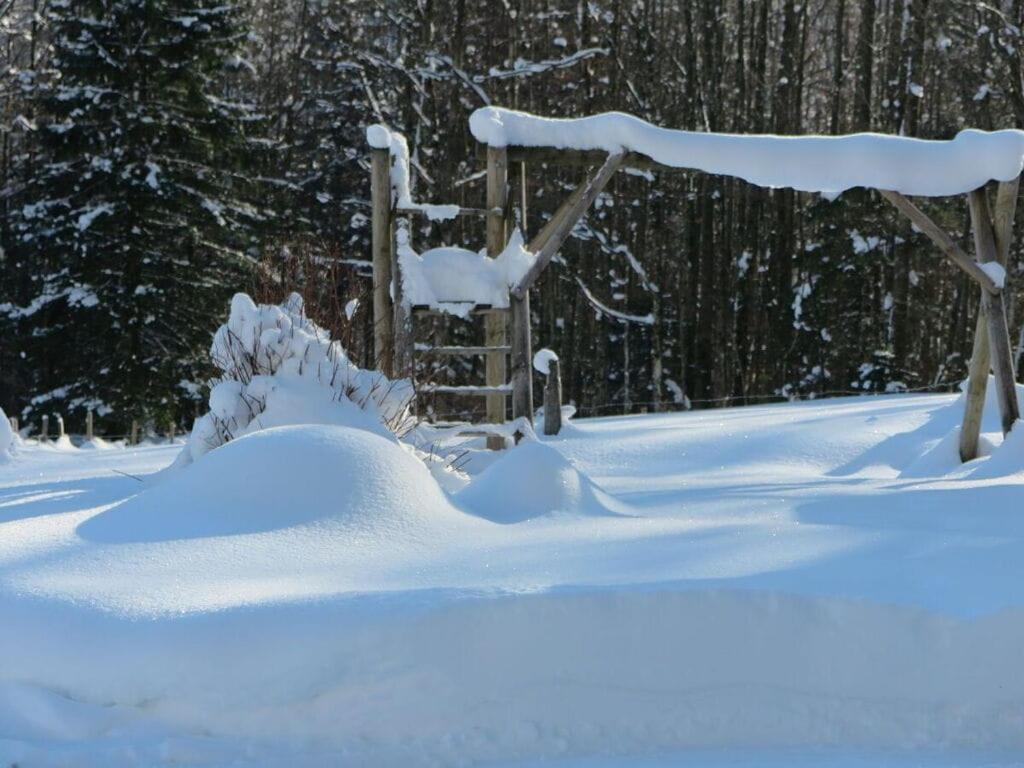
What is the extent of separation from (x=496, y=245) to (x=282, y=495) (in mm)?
5091

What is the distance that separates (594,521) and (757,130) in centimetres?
1945

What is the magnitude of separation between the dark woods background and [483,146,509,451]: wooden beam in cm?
818

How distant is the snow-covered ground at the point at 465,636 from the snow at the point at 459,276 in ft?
13.4

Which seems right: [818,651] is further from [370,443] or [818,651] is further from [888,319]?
[888,319]

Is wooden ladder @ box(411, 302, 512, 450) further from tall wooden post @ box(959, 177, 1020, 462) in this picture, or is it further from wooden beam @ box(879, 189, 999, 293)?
tall wooden post @ box(959, 177, 1020, 462)

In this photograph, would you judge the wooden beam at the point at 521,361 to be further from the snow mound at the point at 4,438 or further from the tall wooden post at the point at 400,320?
the snow mound at the point at 4,438

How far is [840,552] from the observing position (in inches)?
195

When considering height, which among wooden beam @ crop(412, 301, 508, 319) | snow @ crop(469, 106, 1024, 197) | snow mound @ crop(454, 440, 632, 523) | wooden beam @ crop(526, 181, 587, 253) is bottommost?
snow mound @ crop(454, 440, 632, 523)

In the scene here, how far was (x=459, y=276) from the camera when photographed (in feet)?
31.2

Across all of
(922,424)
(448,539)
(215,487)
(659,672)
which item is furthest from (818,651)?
(922,424)

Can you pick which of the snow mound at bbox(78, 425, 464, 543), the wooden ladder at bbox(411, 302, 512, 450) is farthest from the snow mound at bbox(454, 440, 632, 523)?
the wooden ladder at bbox(411, 302, 512, 450)

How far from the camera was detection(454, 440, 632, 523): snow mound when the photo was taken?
20.0 feet

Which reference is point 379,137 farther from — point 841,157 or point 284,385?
point 841,157

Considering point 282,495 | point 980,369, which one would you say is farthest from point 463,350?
point 282,495
